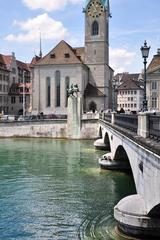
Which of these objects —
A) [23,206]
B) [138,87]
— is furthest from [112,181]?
[138,87]

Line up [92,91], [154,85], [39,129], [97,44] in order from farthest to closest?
[97,44]
[92,91]
[154,85]
[39,129]

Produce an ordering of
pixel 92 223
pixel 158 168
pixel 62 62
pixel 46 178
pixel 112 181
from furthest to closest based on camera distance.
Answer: pixel 62 62
pixel 46 178
pixel 112 181
pixel 92 223
pixel 158 168

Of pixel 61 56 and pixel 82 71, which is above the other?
pixel 61 56

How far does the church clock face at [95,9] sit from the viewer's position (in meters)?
82.2

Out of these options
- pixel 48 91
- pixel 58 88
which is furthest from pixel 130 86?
pixel 48 91

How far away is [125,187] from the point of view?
2389 centimetres

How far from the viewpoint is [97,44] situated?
268 feet

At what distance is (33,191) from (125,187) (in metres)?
5.02

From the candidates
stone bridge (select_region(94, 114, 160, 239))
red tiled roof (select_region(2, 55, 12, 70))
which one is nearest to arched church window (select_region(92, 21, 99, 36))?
red tiled roof (select_region(2, 55, 12, 70))

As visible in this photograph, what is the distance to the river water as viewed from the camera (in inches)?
613

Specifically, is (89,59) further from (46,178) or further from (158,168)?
(158,168)

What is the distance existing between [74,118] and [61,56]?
20.1 metres

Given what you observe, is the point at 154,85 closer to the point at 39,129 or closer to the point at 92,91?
the point at 39,129

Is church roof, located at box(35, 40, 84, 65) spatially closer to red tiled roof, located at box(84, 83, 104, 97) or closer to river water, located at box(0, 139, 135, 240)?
red tiled roof, located at box(84, 83, 104, 97)
